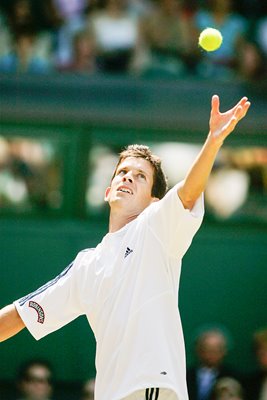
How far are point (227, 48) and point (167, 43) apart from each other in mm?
679

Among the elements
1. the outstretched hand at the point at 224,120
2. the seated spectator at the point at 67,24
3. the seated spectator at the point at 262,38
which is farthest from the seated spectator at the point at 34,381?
the outstretched hand at the point at 224,120

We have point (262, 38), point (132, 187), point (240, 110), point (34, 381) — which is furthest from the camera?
point (262, 38)

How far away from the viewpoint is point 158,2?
11.6 meters

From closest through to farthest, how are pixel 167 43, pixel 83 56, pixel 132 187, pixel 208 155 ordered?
pixel 208 155 < pixel 132 187 < pixel 83 56 < pixel 167 43

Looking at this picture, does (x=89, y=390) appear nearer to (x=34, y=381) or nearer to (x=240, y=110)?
(x=34, y=381)

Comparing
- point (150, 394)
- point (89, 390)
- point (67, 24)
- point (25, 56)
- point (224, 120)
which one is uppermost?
point (67, 24)

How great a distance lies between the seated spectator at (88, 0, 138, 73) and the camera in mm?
11070

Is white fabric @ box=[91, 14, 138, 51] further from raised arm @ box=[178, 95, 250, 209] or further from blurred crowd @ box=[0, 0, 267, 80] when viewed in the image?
raised arm @ box=[178, 95, 250, 209]

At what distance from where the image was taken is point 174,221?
5.28 m

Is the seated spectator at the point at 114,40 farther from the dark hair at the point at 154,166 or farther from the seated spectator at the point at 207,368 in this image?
the dark hair at the point at 154,166

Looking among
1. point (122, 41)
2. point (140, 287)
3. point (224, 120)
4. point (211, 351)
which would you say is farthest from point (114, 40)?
point (140, 287)

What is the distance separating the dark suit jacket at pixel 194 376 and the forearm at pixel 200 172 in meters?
4.38

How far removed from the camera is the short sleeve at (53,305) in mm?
5734

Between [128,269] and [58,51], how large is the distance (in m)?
6.14
